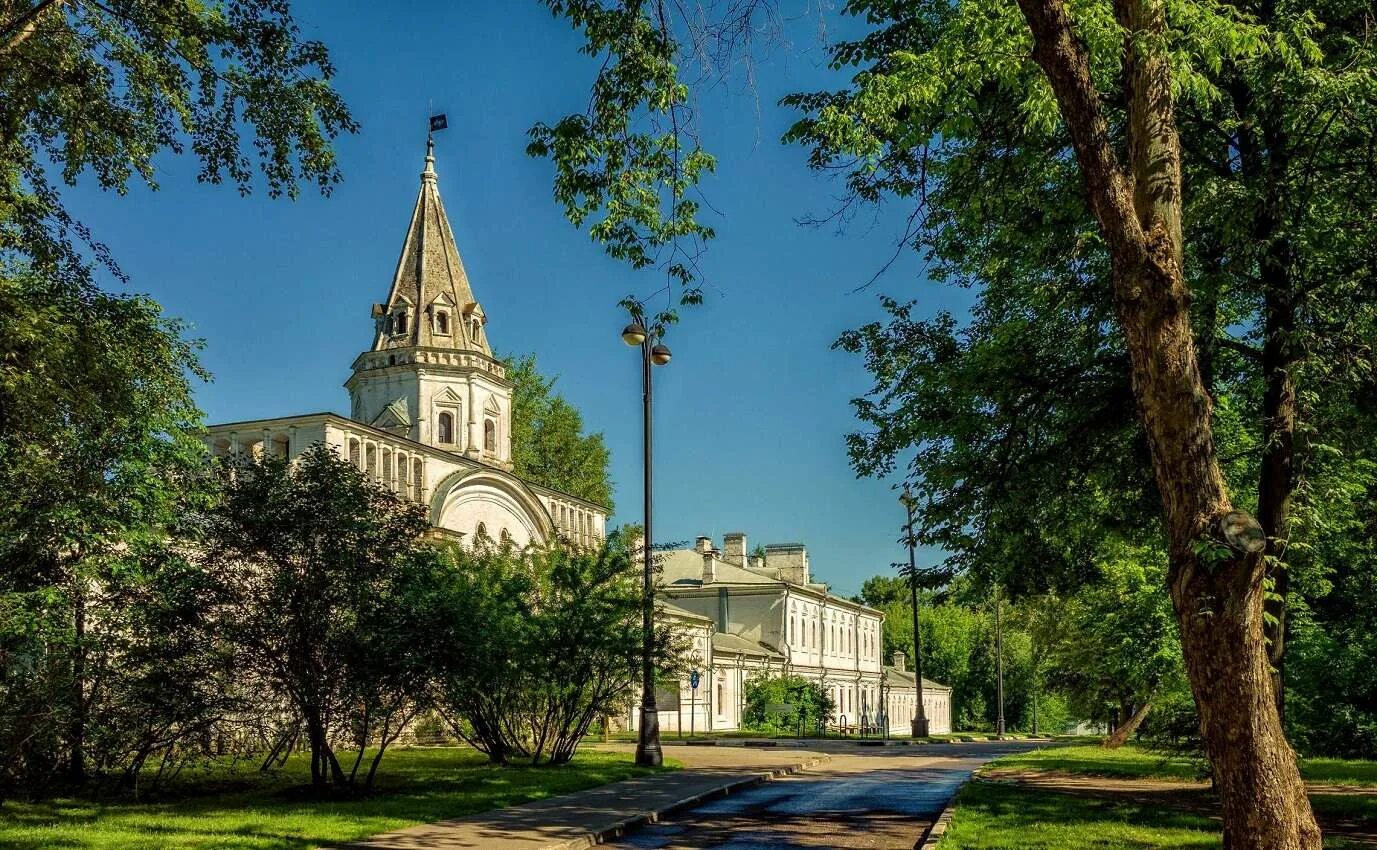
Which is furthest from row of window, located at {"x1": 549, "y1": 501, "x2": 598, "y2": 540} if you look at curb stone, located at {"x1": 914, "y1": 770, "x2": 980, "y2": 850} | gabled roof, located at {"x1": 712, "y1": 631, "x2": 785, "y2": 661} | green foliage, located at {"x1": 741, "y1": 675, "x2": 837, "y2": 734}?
curb stone, located at {"x1": 914, "y1": 770, "x2": 980, "y2": 850}

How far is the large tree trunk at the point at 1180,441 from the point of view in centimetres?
655

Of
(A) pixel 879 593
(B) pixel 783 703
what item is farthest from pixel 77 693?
(A) pixel 879 593

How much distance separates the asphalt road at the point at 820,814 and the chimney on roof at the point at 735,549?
4822 cm

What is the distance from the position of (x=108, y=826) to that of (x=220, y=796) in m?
3.78

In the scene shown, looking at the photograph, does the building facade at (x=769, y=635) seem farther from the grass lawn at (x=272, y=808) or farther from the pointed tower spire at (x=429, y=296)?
the grass lawn at (x=272, y=808)

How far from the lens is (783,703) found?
5325cm

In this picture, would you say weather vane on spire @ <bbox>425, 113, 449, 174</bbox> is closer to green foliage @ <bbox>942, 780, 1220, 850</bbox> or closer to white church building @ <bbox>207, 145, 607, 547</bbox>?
white church building @ <bbox>207, 145, 607, 547</bbox>

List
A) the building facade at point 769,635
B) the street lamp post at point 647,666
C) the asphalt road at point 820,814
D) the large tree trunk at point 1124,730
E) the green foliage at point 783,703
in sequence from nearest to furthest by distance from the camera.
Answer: the asphalt road at point 820,814 < the street lamp post at point 647,666 < the large tree trunk at point 1124,730 < the green foliage at point 783,703 < the building facade at point 769,635

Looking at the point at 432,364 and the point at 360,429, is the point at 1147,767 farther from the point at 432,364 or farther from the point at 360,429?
the point at 432,364

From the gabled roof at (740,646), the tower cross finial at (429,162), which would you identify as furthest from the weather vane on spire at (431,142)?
the gabled roof at (740,646)

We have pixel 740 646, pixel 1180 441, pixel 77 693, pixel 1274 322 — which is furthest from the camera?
pixel 740 646

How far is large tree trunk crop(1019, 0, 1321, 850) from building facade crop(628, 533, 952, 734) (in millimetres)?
43515

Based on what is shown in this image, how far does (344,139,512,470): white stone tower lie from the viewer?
142 ft

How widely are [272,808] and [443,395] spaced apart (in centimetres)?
3033
